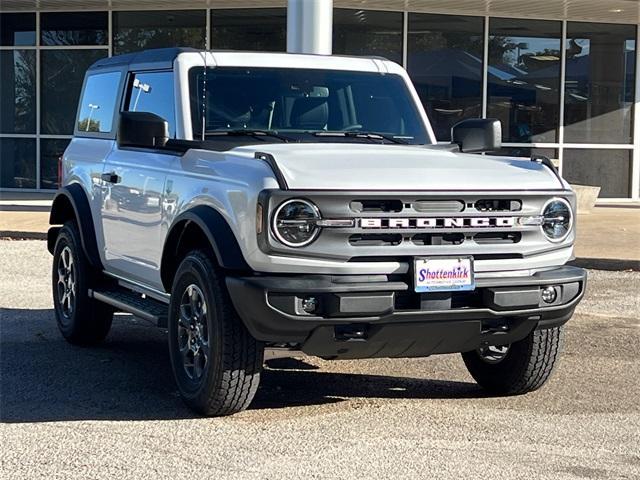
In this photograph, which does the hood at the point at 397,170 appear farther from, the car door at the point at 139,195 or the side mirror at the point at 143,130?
the car door at the point at 139,195

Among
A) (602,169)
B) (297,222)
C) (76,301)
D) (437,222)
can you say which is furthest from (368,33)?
(297,222)

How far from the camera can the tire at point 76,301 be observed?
26.0 ft

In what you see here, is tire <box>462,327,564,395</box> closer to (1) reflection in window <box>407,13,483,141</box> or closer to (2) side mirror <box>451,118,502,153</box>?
(2) side mirror <box>451,118,502,153</box>

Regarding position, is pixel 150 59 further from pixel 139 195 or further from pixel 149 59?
pixel 139 195

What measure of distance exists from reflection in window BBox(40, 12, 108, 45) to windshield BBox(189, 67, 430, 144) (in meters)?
14.5

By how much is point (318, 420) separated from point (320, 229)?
1120mm

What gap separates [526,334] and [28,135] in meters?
17.2

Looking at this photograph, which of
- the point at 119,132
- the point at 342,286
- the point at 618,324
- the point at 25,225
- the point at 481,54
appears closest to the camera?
the point at 342,286

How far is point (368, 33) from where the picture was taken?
20328 mm

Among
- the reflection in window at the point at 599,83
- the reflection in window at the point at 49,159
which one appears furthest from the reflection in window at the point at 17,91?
the reflection in window at the point at 599,83

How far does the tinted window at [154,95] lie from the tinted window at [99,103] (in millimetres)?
298

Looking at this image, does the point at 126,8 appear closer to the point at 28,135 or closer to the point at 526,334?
the point at 28,135

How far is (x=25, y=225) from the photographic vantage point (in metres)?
15.9

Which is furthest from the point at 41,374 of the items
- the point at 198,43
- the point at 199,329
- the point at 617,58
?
the point at 617,58
